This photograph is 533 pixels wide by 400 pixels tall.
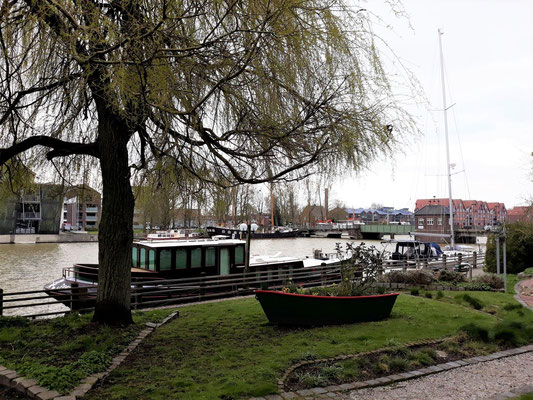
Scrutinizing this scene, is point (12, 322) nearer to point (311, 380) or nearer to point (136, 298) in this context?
point (136, 298)

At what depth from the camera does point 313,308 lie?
8469 millimetres

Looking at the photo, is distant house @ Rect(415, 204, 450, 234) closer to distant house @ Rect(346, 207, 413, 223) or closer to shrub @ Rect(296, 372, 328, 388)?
distant house @ Rect(346, 207, 413, 223)

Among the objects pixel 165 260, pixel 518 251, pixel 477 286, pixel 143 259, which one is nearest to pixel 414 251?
pixel 518 251

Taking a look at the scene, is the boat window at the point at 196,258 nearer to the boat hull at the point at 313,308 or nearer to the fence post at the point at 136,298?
the fence post at the point at 136,298

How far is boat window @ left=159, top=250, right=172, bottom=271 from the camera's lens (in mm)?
15531

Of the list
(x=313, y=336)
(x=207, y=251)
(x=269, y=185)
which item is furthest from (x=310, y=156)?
(x=207, y=251)

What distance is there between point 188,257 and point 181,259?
0.95 ft

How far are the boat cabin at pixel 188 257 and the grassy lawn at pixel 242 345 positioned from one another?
14.2ft

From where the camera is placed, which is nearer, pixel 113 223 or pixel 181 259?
pixel 113 223

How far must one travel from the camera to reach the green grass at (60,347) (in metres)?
5.43

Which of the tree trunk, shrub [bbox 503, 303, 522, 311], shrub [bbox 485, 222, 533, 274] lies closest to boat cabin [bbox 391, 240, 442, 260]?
shrub [bbox 485, 222, 533, 274]

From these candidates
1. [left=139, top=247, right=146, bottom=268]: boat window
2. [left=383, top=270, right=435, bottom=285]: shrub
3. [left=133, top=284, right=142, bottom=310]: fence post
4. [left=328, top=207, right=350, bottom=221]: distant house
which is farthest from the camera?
[left=328, top=207, right=350, bottom=221]: distant house

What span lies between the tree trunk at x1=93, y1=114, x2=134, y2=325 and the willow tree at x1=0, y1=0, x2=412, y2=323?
0.02 meters

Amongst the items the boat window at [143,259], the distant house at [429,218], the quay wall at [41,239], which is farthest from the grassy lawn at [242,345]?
Answer: the distant house at [429,218]
